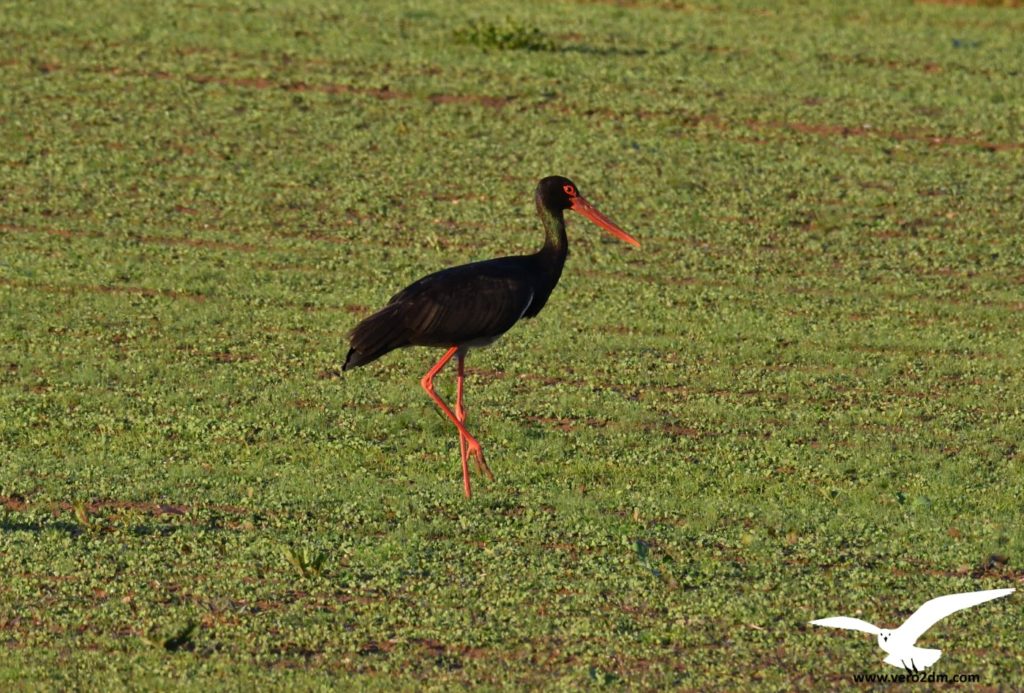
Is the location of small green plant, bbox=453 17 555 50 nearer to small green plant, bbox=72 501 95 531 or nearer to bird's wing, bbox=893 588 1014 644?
small green plant, bbox=72 501 95 531

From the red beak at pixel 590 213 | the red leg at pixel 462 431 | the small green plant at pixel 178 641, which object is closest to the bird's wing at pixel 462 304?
the red leg at pixel 462 431

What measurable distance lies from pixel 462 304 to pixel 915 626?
13.4 ft

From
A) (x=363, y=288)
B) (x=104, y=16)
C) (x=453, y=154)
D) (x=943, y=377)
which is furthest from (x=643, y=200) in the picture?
(x=104, y=16)

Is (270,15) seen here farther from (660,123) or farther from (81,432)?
(81,432)

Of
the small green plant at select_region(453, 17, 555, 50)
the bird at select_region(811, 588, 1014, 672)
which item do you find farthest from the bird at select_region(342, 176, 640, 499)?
the small green plant at select_region(453, 17, 555, 50)

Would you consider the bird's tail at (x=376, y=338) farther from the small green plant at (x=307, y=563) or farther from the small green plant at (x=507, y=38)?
the small green plant at (x=507, y=38)

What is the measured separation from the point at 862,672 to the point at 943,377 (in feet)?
20.4

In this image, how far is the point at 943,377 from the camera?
1376 cm

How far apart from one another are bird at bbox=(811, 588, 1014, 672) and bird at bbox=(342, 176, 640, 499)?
122 inches

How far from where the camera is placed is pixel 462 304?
11281mm

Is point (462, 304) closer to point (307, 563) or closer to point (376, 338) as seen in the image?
point (376, 338)

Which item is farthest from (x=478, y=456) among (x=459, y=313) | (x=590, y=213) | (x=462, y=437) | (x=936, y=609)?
(x=936, y=609)

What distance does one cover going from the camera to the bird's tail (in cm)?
1102

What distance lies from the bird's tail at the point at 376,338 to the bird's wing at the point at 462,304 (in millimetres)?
60
